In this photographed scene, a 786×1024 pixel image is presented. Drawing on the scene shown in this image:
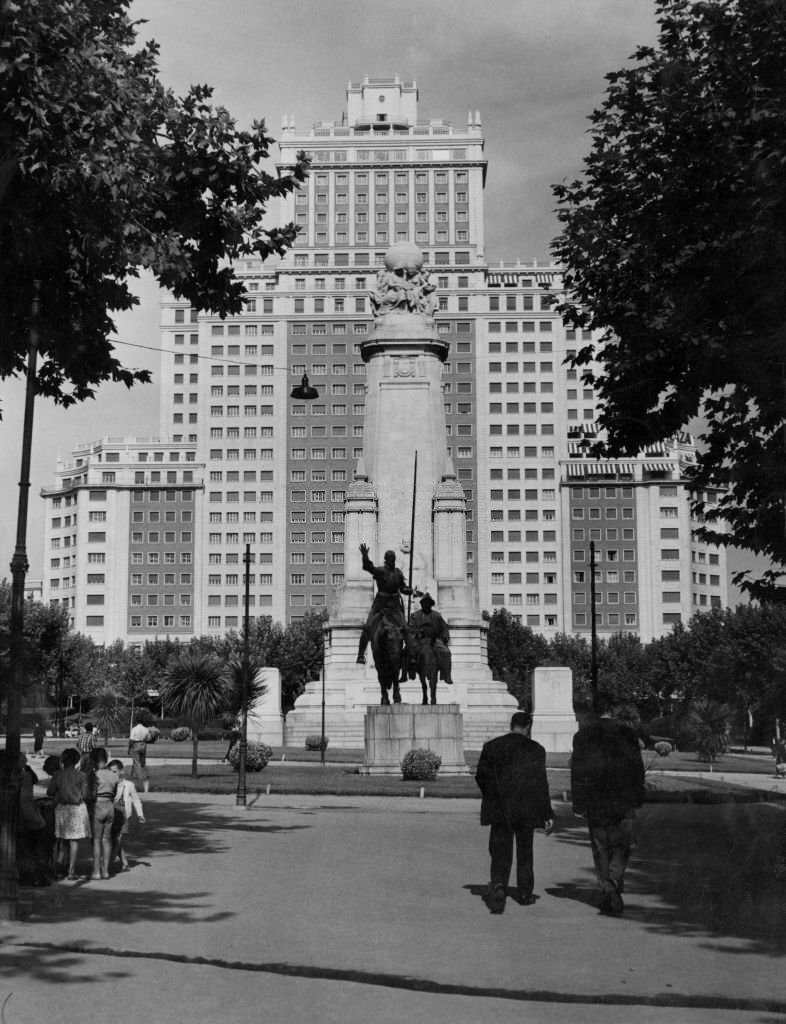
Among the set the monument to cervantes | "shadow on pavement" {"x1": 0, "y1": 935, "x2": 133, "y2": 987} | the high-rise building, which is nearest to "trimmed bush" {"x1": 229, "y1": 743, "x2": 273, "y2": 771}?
the monument to cervantes

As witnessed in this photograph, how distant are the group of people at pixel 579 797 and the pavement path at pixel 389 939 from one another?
0.40m

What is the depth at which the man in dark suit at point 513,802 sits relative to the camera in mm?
13617

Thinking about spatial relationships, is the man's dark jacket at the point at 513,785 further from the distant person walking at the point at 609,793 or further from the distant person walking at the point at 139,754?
the distant person walking at the point at 139,754

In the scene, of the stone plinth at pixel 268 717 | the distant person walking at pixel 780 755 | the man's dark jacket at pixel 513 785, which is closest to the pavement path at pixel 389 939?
the man's dark jacket at pixel 513 785

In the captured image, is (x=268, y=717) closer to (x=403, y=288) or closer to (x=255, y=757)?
(x=255, y=757)

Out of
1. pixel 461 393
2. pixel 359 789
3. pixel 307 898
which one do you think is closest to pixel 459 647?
pixel 359 789

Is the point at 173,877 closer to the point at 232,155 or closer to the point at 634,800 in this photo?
the point at 634,800

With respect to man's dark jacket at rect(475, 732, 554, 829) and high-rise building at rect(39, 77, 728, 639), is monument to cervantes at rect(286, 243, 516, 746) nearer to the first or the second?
man's dark jacket at rect(475, 732, 554, 829)

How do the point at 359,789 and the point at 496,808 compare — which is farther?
the point at 359,789

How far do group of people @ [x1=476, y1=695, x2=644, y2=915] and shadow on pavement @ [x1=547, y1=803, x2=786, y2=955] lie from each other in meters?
0.66

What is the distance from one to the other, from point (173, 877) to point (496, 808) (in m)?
4.43

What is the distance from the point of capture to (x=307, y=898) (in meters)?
14.3

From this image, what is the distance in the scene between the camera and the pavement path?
9.46 m

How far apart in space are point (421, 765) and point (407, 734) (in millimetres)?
2312
